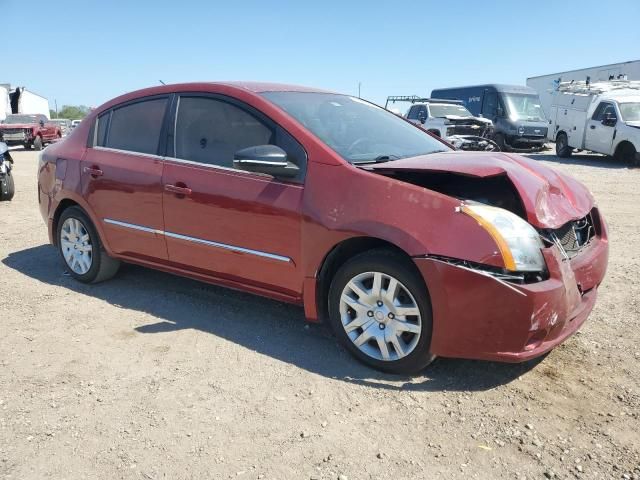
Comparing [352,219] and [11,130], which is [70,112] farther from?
[352,219]

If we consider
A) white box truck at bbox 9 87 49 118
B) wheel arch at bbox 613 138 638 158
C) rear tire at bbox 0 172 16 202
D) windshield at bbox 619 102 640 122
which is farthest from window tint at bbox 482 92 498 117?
white box truck at bbox 9 87 49 118

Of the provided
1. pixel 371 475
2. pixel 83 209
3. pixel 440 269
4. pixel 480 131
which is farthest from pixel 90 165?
pixel 480 131

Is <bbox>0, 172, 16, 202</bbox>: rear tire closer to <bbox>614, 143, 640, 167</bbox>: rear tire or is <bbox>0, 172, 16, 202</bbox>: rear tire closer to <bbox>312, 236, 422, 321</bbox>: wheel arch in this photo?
<bbox>312, 236, 422, 321</bbox>: wheel arch

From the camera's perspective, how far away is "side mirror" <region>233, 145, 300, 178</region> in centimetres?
338

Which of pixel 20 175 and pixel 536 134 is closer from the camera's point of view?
A: pixel 20 175

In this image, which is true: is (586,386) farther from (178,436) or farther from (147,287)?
(147,287)

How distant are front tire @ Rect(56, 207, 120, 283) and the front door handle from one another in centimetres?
113

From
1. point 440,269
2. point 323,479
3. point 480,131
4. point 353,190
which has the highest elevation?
point 480,131

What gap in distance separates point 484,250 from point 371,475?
3.94 feet

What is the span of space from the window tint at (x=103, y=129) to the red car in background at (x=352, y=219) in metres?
0.06

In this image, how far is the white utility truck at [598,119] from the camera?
1554 centimetres

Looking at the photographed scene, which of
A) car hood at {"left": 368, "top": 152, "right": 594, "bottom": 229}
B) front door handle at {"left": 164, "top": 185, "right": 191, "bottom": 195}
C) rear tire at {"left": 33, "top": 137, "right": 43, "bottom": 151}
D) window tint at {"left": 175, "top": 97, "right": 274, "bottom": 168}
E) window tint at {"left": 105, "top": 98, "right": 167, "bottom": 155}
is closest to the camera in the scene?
car hood at {"left": 368, "top": 152, "right": 594, "bottom": 229}

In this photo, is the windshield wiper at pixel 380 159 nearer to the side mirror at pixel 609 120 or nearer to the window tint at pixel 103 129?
the window tint at pixel 103 129

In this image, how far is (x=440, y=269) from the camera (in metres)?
2.89
